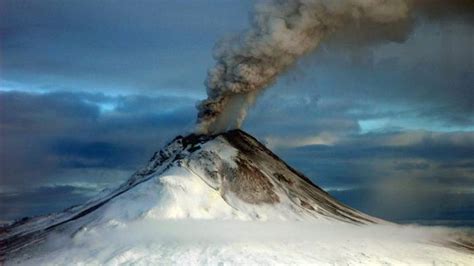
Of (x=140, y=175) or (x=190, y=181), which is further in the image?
(x=140, y=175)

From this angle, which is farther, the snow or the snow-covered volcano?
the snow-covered volcano

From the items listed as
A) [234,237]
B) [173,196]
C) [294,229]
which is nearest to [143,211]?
[173,196]

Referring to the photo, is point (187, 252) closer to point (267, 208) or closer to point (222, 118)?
point (267, 208)

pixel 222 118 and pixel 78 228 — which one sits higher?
pixel 222 118

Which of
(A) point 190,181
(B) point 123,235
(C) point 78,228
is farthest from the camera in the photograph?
(A) point 190,181

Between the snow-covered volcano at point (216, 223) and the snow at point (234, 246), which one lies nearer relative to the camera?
the snow at point (234, 246)

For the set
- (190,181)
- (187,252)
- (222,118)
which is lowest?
(187,252)

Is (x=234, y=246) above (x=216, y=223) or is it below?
below

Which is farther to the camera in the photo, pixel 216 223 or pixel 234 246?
pixel 216 223
